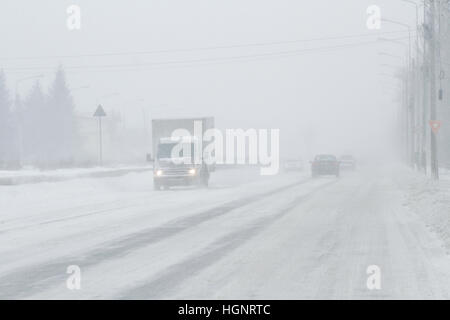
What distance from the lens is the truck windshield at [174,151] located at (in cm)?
3681

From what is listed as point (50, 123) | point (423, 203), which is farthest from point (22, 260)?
point (50, 123)

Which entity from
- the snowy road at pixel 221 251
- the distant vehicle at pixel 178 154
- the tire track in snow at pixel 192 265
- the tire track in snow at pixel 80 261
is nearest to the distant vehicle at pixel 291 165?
the distant vehicle at pixel 178 154

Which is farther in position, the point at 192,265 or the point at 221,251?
the point at 221,251

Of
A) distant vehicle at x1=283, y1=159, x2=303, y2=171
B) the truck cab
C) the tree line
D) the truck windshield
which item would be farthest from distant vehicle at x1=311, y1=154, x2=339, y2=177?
the tree line

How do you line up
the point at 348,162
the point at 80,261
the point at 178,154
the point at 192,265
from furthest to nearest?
A: 1. the point at 348,162
2. the point at 178,154
3. the point at 80,261
4. the point at 192,265

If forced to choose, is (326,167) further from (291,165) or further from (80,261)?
(80,261)

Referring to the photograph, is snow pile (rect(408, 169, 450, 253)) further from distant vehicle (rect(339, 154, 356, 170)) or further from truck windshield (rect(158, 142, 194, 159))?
distant vehicle (rect(339, 154, 356, 170))

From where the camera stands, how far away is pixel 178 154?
36812mm

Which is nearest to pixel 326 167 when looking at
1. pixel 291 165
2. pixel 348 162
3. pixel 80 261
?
pixel 291 165

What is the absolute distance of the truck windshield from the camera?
36.8 meters

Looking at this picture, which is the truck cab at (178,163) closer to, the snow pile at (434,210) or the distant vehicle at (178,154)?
the distant vehicle at (178,154)

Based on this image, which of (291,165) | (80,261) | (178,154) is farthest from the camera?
(291,165)

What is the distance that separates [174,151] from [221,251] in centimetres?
2440
